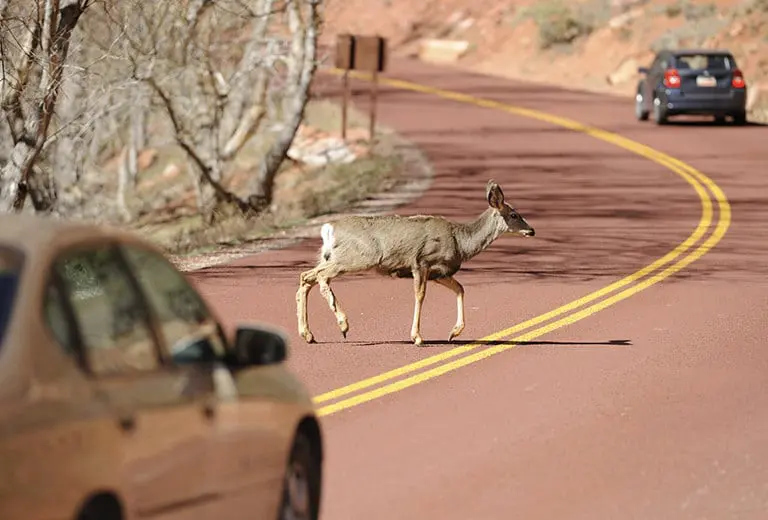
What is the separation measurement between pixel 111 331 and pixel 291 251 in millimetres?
16844

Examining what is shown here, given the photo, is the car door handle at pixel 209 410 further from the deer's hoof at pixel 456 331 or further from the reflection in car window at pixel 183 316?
the deer's hoof at pixel 456 331

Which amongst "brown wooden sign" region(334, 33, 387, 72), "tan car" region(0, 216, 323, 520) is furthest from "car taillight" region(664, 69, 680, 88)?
"tan car" region(0, 216, 323, 520)

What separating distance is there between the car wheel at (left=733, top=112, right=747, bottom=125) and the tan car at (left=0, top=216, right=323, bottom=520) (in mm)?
37411

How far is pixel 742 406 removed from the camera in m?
13.2

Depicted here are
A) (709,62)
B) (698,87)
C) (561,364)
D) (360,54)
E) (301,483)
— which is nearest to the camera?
(301,483)

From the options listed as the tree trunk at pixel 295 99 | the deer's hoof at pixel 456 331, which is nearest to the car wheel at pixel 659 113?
the tree trunk at pixel 295 99

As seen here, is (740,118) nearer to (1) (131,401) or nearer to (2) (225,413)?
(2) (225,413)

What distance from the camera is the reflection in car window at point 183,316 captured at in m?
6.96

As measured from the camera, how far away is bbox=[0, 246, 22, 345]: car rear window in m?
5.98

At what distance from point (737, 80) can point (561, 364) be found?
29.5m

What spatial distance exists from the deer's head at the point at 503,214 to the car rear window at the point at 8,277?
33.5 ft

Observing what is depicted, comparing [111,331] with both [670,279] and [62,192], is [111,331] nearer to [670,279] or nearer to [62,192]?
[670,279]

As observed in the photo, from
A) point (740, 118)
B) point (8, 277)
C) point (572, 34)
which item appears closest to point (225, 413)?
point (8, 277)

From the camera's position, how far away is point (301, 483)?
7809 mm
